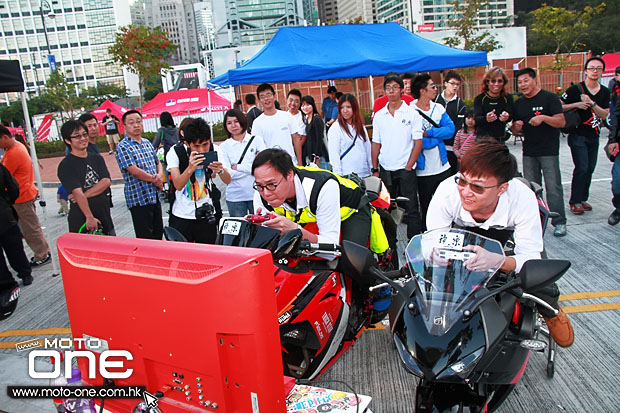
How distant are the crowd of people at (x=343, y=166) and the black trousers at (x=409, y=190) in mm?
13

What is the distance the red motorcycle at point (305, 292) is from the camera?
2734 millimetres

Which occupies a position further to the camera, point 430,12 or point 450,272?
point 430,12

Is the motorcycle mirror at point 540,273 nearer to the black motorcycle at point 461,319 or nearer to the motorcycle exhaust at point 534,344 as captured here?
the black motorcycle at point 461,319

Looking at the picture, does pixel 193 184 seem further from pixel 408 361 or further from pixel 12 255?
pixel 408 361

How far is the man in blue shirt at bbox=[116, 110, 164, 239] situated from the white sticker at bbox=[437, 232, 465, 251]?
12.1ft

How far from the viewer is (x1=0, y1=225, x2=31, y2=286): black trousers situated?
17.4 feet

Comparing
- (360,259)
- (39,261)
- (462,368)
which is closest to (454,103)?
(360,259)

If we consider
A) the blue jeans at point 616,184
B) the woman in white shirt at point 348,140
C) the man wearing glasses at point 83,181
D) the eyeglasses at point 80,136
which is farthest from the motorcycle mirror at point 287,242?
the blue jeans at point 616,184

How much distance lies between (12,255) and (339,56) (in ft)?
21.6

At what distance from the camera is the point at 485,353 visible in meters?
1.93

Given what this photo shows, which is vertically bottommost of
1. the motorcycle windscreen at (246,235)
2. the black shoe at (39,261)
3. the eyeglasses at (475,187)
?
the black shoe at (39,261)

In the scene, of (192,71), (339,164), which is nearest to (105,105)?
(339,164)

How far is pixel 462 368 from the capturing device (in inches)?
75.2

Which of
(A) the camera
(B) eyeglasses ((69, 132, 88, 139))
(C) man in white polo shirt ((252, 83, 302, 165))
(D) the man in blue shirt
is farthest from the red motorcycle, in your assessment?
(C) man in white polo shirt ((252, 83, 302, 165))
